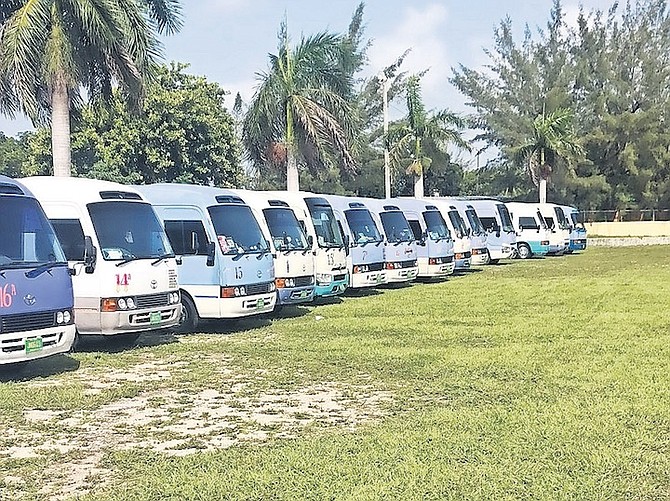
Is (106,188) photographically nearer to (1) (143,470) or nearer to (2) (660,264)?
(1) (143,470)

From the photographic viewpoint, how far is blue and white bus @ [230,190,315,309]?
17.1m

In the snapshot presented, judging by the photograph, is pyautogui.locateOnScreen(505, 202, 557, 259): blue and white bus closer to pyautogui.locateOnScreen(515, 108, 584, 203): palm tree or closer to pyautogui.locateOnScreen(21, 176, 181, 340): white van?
pyautogui.locateOnScreen(515, 108, 584, 203): palm tree

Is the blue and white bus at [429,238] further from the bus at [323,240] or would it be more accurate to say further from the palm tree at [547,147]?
the palm tree at [547,147]

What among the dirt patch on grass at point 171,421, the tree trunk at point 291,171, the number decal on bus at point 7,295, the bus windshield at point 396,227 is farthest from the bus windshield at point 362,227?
the number decal on bus at point 7,295

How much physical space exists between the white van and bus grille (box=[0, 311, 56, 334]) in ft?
7.20

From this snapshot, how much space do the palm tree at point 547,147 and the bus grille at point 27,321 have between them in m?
41.4

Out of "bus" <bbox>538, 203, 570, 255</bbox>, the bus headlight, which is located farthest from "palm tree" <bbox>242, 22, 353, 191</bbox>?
"bus" <bbox>538, 203, 570, 255</bbox>

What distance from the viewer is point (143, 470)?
7406 millimetres

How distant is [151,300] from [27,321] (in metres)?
2.93

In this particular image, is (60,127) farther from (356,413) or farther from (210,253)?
(356,413)

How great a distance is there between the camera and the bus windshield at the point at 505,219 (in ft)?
116

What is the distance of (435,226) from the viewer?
1023 inches

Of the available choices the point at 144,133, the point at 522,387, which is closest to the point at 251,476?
the point at 522,387

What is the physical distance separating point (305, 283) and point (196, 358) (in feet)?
15.0
